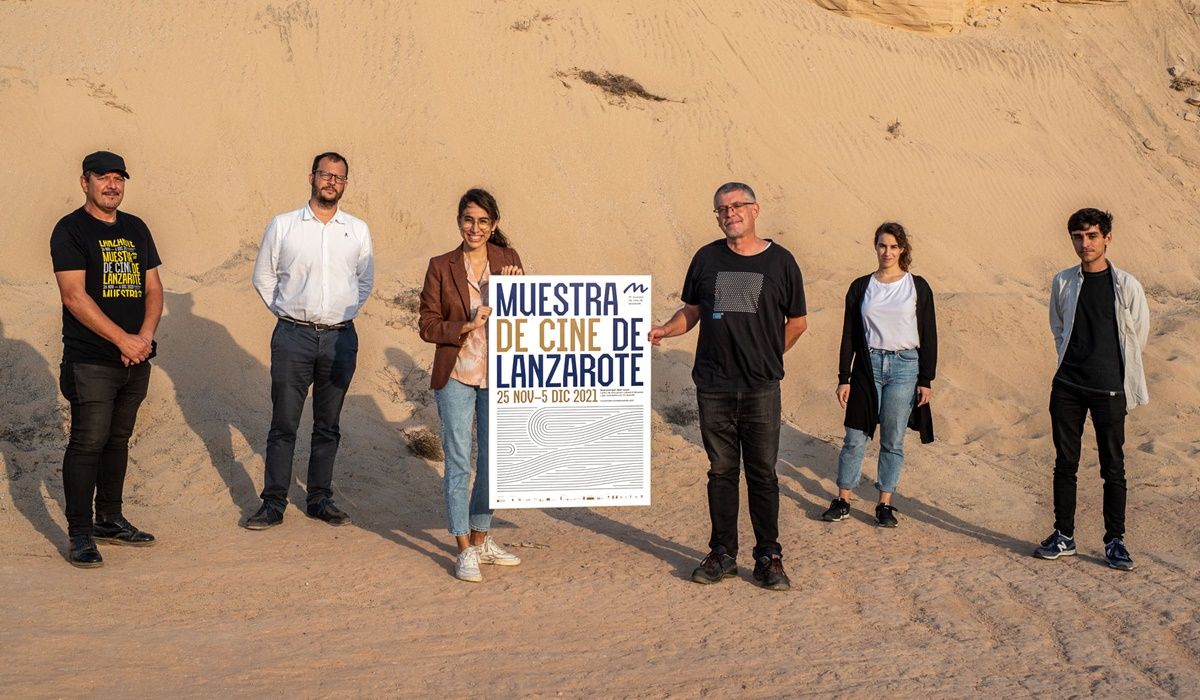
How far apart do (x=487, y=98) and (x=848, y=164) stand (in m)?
7.15

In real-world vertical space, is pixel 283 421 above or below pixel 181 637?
above

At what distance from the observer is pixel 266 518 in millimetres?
6801

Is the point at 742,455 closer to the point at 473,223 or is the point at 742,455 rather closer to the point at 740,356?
the point at 740,356

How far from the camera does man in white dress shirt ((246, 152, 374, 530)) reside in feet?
21.8

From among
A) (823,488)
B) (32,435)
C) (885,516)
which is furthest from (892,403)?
(32,435)

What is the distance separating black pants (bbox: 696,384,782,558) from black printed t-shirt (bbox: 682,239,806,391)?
9cm

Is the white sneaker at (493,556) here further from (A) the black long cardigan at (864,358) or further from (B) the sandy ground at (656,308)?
(A) the black long cardigan at (864,358)

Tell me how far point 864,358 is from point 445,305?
9.59 ft

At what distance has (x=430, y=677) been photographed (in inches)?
172

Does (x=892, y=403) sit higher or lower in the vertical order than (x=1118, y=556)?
higher

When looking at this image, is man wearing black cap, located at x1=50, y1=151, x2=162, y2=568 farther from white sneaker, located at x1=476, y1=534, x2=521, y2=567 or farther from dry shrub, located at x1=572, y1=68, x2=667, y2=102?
dry shrub, located at x1=572, y1=68, x2=667, y2=102

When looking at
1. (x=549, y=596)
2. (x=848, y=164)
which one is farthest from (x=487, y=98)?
(x=549, y=596)

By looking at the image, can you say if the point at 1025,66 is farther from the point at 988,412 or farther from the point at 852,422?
the point at 852,422

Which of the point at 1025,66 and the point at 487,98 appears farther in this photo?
the point at 1025,66
